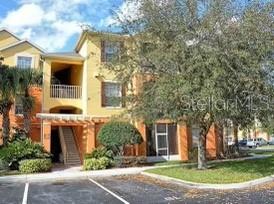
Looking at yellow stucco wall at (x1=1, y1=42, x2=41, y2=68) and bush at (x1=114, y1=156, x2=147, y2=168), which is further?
yellow stucco wall at (x1=1, y1=42, x2=41, y2=68)

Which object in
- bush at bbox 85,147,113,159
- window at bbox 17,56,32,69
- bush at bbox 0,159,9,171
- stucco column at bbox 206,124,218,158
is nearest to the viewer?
bush at bbox 0,159,9,171

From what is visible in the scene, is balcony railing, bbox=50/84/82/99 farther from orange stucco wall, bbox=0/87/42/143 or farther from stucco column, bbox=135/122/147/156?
stucco column, bbox=135/122/147/156

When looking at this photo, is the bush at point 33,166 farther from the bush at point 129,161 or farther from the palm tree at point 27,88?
the bush at point 129,161

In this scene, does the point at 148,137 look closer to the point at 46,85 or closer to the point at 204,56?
the point at 46,85

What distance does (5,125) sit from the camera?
74.8 feet

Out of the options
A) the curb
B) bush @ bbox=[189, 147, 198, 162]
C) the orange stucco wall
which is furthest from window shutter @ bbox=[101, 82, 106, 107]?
the curb

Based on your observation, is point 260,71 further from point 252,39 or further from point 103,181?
point 103,181

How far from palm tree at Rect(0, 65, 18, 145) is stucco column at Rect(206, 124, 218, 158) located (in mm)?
14627

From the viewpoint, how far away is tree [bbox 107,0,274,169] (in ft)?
48.9

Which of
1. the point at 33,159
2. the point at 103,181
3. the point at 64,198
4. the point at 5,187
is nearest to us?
the point at 64,198

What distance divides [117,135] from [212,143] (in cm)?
931

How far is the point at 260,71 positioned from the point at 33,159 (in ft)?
42.9

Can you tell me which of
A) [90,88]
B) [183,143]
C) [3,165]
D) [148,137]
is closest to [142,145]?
[148,137]

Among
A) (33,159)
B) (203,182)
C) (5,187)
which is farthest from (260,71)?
(33,159)
